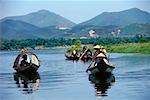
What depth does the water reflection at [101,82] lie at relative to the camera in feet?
20.1

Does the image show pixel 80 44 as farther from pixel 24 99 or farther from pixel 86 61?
pixel 24 99

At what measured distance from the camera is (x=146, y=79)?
25.2 feet

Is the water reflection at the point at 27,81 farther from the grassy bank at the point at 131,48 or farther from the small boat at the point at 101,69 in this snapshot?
the grassy bank at the point at 131,48

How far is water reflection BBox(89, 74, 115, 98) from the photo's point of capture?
6.11 m

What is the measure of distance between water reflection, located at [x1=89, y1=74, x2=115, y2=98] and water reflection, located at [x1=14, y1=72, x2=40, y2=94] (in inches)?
35.6

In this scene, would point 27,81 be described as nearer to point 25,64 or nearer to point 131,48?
point 25,64

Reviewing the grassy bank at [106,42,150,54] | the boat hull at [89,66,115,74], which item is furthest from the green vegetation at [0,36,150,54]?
the boat hull at [89,66,115,74]

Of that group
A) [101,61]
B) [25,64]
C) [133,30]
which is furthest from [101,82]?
[133,30]

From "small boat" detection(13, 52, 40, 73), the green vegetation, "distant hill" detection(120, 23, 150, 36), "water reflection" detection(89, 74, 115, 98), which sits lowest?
"water reflection" detection(89, 74, 115, 98)

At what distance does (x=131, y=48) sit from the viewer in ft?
58.5

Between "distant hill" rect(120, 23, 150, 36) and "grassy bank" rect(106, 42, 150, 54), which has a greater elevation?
"distant hill" rect(120, 23, 150, 36)

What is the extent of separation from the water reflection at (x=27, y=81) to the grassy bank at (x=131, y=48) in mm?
7857

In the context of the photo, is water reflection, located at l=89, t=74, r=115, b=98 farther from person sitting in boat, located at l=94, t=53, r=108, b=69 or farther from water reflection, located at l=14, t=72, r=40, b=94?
water reflection, located at l=14, t=72, r=40, b=94

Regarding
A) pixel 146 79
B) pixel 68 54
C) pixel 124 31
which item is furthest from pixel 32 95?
pixel 124 31
